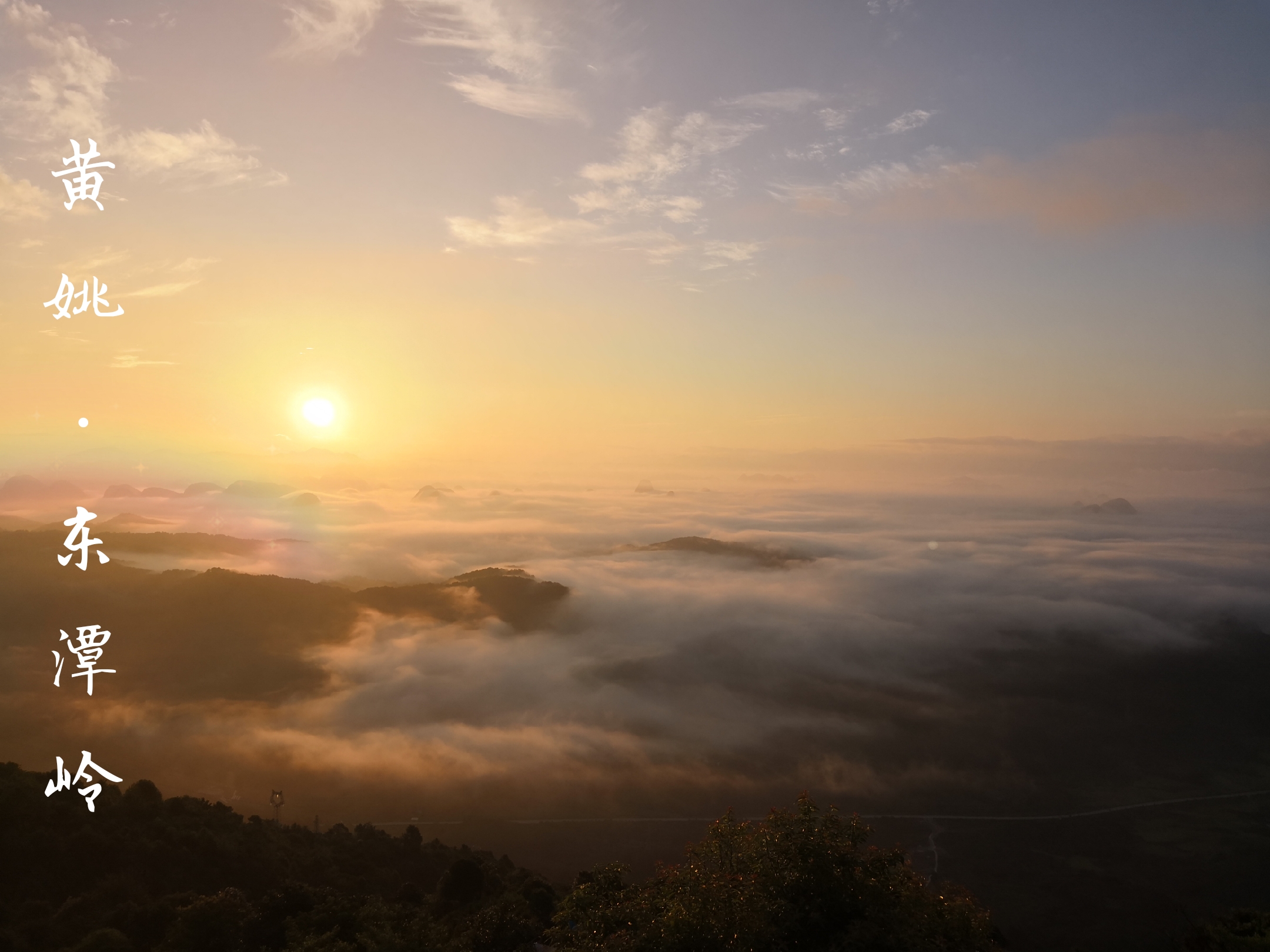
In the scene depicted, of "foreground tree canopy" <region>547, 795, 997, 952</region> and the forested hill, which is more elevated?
"foreground tree canopy" <region>547, 795, 997, 952</region>

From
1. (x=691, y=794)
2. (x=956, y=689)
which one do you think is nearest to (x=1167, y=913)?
(x=691, y=794)

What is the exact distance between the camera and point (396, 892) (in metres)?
64.0

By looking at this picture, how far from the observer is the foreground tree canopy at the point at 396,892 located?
1050 inches

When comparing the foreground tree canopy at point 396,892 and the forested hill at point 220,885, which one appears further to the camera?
the forested hill at point 220,885

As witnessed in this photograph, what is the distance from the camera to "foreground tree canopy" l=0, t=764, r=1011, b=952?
26.7 meters

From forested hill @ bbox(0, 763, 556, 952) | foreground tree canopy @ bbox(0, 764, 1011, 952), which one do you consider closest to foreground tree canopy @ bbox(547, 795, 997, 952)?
foreground tree canopy @ bbox(0, 764, 1011, 952)

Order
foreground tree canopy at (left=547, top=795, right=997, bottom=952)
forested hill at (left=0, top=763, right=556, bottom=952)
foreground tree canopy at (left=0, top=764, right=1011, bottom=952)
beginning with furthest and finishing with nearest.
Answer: forested hill at (left=0, top=763, right=556, bottom=952) < foreground tree canopy at (left=0, top=764, right=1011, bottom=952) < foreground tree canopy at (left=547, top=795, right=997, bottom=952)

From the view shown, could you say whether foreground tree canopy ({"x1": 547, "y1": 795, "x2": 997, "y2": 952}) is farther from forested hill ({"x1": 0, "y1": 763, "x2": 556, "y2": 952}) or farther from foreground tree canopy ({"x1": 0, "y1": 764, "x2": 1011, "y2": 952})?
forested hill ({"x1": 0, "y1": 763, "x2": 556, "y2": 952})

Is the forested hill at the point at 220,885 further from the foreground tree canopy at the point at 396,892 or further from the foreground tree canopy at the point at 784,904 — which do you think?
the foreground tree canopy at the point at 784,904

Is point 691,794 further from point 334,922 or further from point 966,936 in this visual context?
point 966,936

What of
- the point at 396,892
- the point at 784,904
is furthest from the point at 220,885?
the point at 784,904

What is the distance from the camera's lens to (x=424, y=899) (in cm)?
6119

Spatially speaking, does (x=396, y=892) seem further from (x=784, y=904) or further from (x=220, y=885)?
(x=784, y=904)

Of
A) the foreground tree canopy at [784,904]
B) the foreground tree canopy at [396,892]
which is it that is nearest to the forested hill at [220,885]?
the foreground tree canopy at [396,892]
